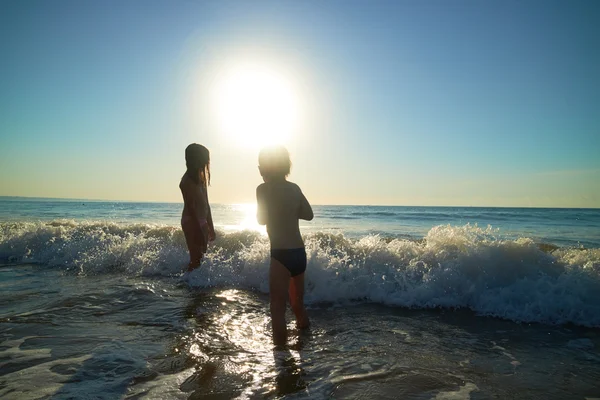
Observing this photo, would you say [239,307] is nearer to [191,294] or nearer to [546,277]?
[191,294]

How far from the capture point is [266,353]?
369 cm

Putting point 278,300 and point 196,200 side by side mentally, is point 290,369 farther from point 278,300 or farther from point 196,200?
point 196,200

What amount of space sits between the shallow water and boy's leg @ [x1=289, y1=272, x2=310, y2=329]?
0.16 m

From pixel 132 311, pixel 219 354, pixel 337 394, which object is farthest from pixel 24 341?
pixel 337 394

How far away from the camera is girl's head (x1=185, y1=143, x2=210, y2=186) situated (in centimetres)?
551

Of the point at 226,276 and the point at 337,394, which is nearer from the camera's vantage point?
the point at 337,394

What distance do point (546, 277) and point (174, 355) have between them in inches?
232

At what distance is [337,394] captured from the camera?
9.39 feet

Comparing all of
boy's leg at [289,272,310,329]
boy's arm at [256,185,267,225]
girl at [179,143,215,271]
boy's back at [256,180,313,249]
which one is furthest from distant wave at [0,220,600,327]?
boy's arm at [256,185,267,225]

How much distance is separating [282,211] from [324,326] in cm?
187

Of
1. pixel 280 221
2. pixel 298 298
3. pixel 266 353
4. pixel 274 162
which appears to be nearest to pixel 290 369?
pixel 266 353

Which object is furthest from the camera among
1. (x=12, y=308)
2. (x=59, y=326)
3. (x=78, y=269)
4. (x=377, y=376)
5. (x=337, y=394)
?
(x=78, y=269)

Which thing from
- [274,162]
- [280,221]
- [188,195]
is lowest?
[280,221]

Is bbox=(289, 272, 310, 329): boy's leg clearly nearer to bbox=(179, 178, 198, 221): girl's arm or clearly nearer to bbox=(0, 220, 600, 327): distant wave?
bbox=(0, 220, 600, 327): distant wave
